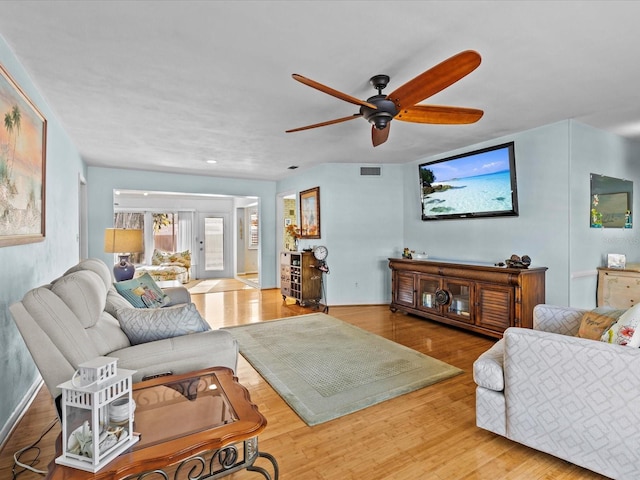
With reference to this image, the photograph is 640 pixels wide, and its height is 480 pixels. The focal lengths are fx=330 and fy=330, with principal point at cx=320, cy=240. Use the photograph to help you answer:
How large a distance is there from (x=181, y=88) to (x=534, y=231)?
4089 mm

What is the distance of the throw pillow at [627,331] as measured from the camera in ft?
5.38

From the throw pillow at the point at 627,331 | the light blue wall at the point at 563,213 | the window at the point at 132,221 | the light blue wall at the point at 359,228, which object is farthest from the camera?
the window at the point at 132,221

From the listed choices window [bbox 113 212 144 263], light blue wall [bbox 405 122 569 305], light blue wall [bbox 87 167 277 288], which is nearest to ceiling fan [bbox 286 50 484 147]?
light blue wall [bbox 405 122 569 305]

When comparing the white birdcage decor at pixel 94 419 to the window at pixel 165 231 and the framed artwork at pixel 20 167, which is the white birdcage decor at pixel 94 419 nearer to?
the framed artwork at pixel 20 167

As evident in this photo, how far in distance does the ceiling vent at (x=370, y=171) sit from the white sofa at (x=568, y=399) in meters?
4.30

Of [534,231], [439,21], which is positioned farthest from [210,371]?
[534,231]

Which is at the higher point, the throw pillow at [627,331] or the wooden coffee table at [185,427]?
the throw pillow at [627,331]

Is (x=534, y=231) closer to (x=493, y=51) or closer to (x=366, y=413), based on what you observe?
(x=493, y=51)

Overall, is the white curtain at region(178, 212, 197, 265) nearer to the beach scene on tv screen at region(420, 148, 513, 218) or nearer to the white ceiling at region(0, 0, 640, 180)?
the white ceiling at region(0, 0, 640, 180)

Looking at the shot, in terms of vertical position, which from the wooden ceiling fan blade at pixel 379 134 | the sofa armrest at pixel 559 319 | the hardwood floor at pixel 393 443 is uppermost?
the wooden ceiling fan blade at pixel 379 134

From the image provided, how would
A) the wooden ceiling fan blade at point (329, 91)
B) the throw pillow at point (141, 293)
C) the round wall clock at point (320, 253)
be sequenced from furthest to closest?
the round wall clock at point (320, 253) → the throw pillow at point (141, 293) → the wooden ceiling fan blade at point (329, 91)

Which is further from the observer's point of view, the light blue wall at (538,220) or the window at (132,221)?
the window at (132,221)

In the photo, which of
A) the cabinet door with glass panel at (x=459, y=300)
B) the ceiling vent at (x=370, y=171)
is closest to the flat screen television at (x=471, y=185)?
the ceiling vent at (x=370, y=171)

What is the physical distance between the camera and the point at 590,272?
154 inches
